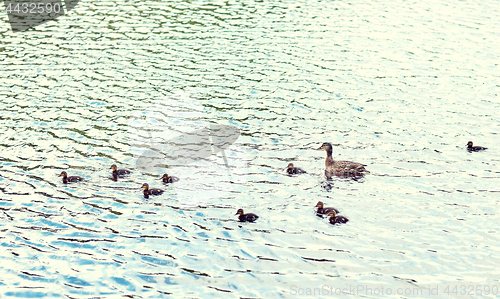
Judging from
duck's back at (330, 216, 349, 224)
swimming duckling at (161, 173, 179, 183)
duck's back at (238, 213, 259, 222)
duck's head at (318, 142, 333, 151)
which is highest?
duck's head at (318, 142, 333, 151)

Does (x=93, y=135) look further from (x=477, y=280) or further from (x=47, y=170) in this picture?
(x=477, y=280)

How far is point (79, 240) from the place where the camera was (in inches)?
583

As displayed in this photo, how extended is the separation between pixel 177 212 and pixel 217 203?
122cm

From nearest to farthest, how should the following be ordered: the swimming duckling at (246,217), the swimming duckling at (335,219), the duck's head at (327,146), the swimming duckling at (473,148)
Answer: the swimming duckling at (335,219)
the swimming duckling at (246,217)
the duck's head at (327,146)
the swimming duckling at (473,148)

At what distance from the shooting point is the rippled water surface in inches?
536

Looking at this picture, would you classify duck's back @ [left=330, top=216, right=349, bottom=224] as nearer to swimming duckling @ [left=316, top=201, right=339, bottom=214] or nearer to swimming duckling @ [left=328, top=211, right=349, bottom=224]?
swimming duckling @ [left=328, top=211, right=349, bottom=224]

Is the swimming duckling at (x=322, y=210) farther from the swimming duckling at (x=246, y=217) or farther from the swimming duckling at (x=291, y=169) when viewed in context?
the swimming duckling at (x=291, y=169)

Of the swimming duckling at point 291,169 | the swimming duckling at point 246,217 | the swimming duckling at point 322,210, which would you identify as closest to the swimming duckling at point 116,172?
the swimming duckling at point 246,217
